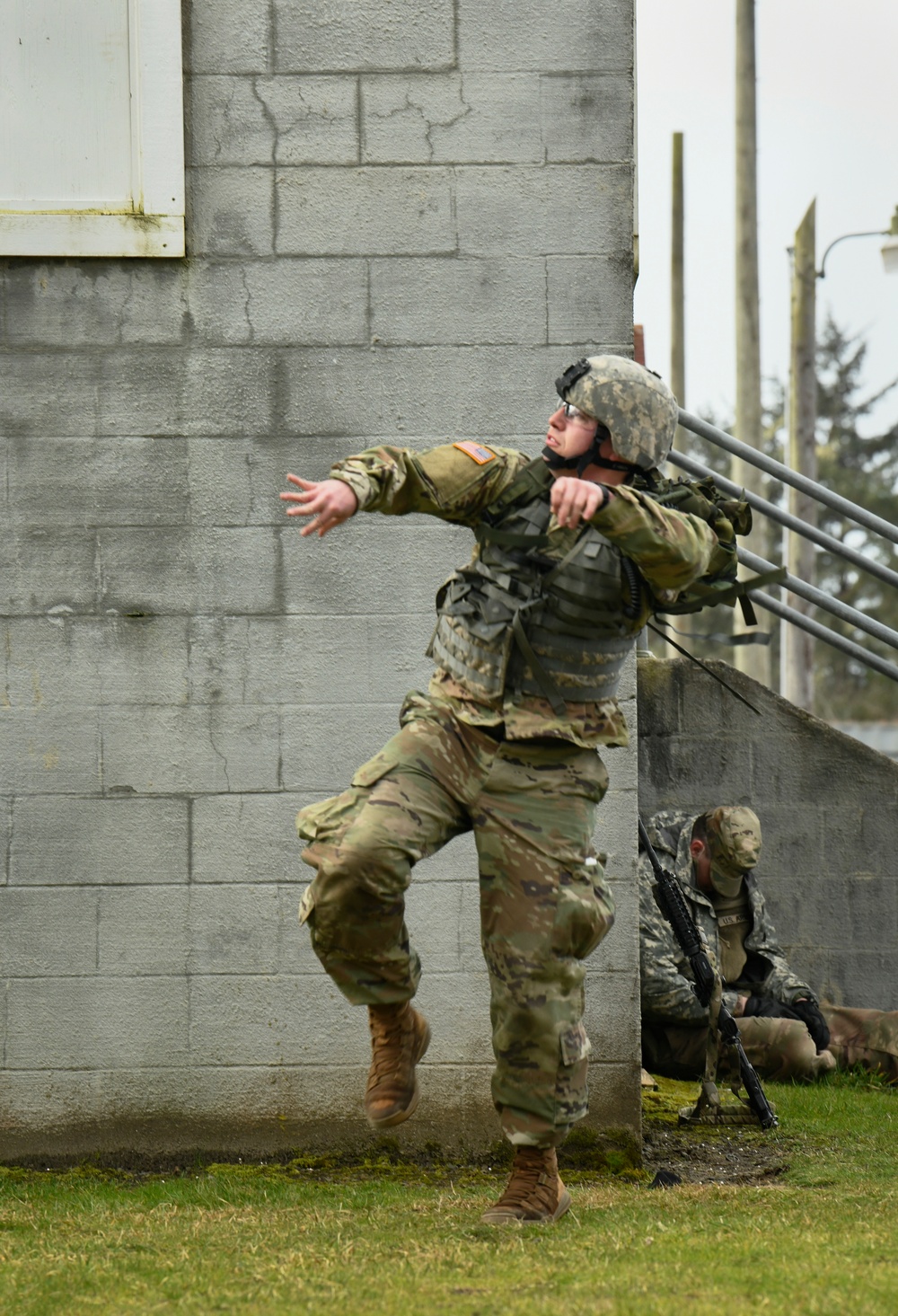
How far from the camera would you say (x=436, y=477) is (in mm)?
4066

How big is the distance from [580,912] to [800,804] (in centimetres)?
413

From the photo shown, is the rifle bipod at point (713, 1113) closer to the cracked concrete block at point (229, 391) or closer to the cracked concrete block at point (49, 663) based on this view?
the cracked concrete block at point (49, 663)

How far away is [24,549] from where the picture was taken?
5.35 metres

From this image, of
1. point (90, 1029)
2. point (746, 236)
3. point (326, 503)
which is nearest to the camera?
point (326, 503)

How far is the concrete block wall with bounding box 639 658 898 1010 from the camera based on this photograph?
7.93 metres

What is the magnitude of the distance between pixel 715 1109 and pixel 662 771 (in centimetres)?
213

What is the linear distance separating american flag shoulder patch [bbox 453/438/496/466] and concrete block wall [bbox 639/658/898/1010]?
12.7 ft

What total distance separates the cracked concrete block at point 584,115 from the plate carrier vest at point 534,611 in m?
1.62

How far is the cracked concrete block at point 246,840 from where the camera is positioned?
529 cm

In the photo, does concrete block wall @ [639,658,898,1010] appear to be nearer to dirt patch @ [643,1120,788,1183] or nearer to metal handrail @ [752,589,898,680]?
metal handrail @ [752,589,898,680]

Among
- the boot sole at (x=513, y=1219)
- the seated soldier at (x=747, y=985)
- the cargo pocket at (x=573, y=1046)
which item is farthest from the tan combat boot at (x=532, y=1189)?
the seated soldier at (x=747, y=985)

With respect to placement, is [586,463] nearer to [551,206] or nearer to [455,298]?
[455,298]

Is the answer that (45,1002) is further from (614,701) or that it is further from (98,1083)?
(614,701)

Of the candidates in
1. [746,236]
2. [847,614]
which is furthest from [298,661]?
[746,236]
